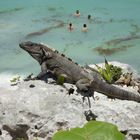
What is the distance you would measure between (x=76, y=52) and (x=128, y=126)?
1072 cm

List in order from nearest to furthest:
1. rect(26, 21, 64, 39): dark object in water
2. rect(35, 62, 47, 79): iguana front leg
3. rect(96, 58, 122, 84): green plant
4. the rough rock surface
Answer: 1. the rough rock surface
2. rect(35, 62, 47, 79): iguana front leg
3. rect(96, 58, 122, 84): green plant
4. rect(26, 21, 64, 39): dark object in water

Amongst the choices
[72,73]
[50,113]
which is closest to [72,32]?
[72,73]

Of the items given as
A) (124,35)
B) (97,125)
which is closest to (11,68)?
(124,35)

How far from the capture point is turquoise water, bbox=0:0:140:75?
13906 mm

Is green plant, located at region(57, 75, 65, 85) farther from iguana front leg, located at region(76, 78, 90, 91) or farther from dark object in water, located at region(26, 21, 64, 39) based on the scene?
dark object in water, located at region(26, 21, 64, 39)

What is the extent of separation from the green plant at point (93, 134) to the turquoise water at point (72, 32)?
38.0 ft

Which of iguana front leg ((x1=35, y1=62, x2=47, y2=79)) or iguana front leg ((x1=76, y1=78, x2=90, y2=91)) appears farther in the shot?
iguana front leg ((x1=35, y1=62, x2=47, y2=79))

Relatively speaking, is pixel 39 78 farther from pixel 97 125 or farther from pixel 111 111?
pixel 97 125

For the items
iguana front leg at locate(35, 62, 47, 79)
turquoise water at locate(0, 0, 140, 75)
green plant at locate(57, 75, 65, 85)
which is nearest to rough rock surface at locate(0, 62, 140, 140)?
green plant at locate(57, 75, 65, 85)

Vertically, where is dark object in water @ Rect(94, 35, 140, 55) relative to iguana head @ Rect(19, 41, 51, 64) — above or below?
below

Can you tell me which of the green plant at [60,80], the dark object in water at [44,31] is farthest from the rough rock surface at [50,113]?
the dark object in water at [44,31]

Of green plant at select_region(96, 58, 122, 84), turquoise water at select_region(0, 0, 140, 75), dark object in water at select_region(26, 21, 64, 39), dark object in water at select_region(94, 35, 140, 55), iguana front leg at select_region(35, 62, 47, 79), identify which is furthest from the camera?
dark object in water at select_region(26, 21, 64, 39)

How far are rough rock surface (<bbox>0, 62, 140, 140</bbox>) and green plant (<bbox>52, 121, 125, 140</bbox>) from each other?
2.67 meters

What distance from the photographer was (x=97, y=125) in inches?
38.6
